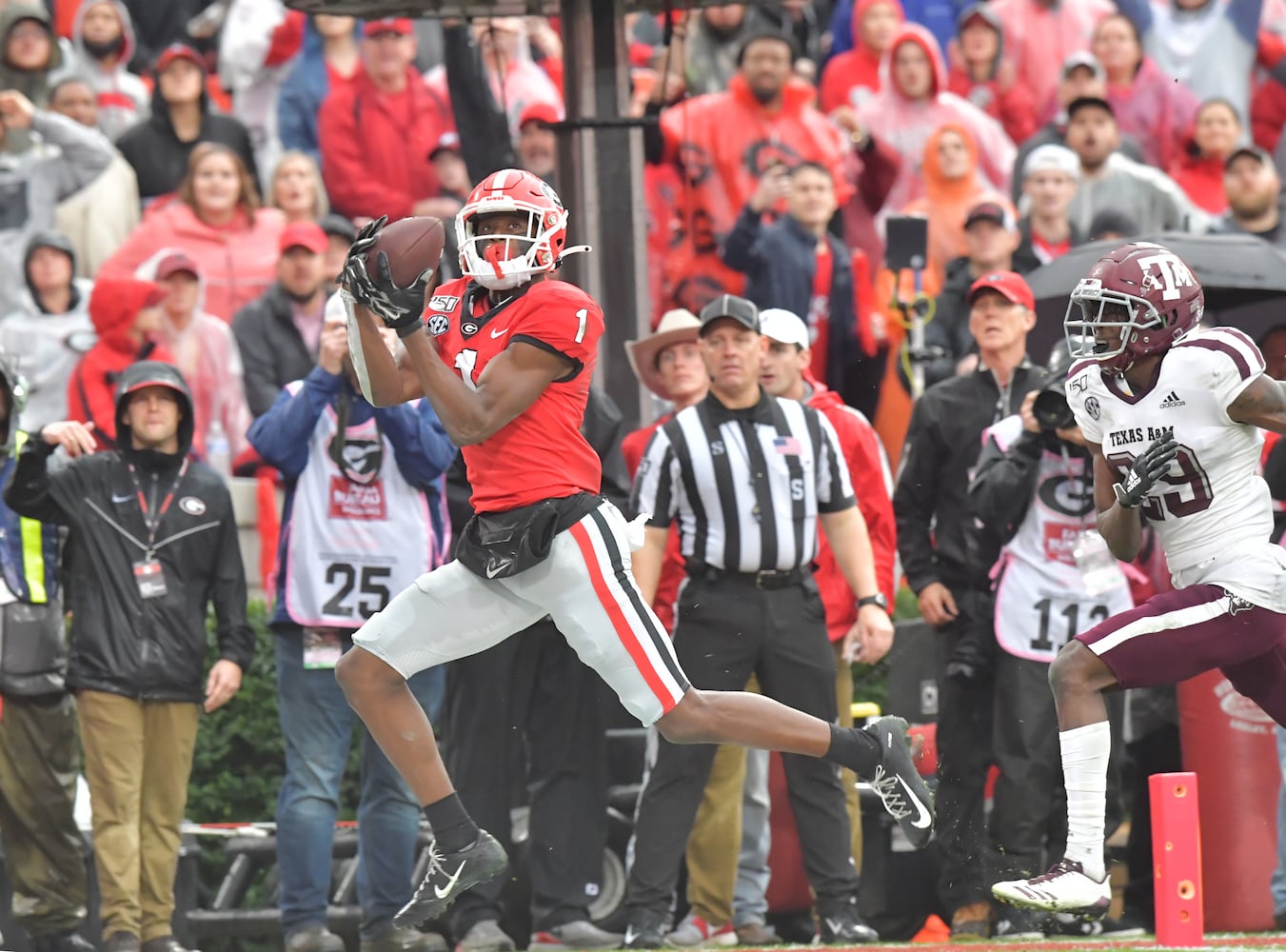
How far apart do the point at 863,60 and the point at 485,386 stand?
8.02 m

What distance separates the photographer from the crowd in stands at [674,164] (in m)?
11.2

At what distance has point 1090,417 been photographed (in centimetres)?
743

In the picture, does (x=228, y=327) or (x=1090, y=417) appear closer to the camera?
(x=1090, y=417)

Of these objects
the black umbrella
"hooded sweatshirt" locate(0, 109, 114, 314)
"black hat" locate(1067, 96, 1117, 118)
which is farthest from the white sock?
"hooded sweatshirt" locate(0, 109, 114, 314)

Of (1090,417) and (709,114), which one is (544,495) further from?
(709,114)

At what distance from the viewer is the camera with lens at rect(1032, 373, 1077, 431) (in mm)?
8703

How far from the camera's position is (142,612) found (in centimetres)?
875

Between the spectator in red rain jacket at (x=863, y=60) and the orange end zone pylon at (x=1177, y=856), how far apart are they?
7.35 meters

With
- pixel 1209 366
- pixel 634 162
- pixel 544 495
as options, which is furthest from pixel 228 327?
pixel 1209 366

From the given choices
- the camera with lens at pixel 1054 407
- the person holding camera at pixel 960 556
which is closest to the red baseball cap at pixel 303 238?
the person holding camera at pixel 960 556

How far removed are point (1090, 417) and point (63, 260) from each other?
5.89 meters

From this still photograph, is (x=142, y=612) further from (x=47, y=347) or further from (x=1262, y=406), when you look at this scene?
(x=1262, y=406)

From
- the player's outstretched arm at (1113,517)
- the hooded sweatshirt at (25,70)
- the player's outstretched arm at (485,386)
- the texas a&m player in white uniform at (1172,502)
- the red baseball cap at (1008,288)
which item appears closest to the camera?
the player's outstretched arm at (485,386)

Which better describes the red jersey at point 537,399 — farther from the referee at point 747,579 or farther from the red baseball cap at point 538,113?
the red baseball cap at point 538,113
